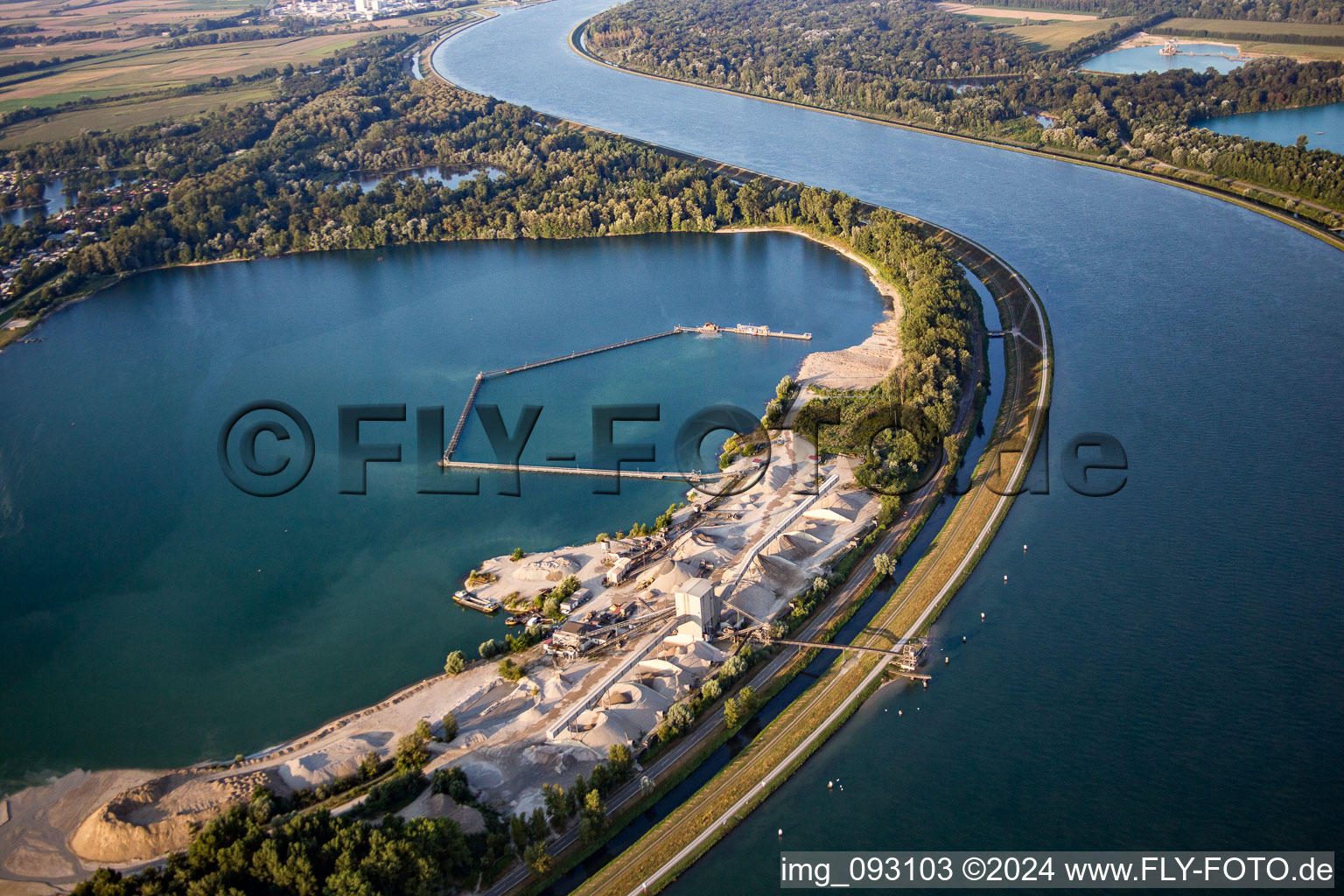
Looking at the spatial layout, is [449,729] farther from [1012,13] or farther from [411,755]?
[1012,13]

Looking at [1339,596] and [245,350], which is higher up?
[245,350]

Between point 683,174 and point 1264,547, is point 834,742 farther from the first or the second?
point 683,174

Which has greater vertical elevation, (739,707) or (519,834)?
(739,707)

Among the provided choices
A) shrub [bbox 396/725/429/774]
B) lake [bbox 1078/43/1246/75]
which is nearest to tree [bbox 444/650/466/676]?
shrub [bbox 396/725/429/774]

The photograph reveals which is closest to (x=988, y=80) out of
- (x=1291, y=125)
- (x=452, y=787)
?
(x=1291, y=125)

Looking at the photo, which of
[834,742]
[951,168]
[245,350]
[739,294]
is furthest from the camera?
[951,168]

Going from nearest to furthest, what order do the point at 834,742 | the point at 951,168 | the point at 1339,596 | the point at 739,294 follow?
1. the point at 834,742
2. the point at 1339,596
3. the point at 739,294
4. the point at 951,168

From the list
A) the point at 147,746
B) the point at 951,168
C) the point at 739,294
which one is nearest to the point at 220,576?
the point at 147,746
